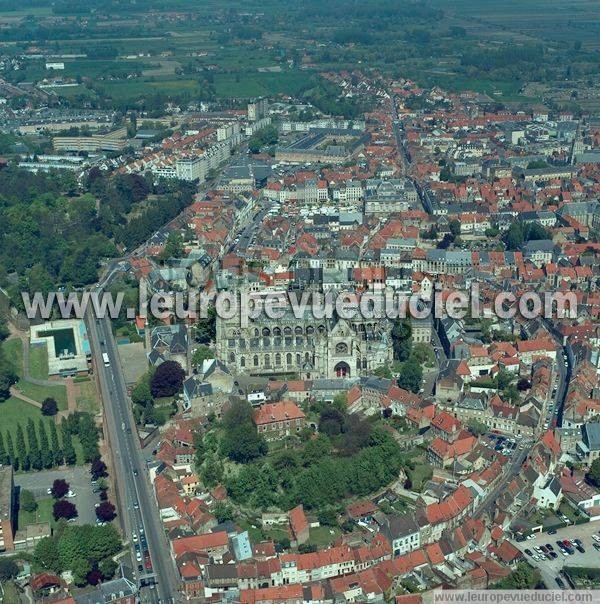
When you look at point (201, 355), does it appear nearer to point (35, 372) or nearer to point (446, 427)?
point (35, 372)

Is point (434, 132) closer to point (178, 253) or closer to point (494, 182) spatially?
point (494, 182)

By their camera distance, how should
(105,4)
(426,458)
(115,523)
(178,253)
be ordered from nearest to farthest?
(115,523) < (426,458) < (178,253) < (105,4)

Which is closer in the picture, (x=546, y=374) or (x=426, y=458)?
(x=426, y=458)

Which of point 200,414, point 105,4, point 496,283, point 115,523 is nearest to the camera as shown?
point 115,523

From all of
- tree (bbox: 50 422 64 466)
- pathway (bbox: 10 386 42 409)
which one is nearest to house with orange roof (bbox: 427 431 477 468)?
tree (bbox: 50 422 64 466)

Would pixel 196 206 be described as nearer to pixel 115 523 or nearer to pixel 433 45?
pixel 115 523

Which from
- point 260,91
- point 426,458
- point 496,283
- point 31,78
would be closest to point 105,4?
point 31,78

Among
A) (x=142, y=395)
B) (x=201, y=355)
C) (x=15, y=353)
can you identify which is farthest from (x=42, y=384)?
(x=201, y=355)
